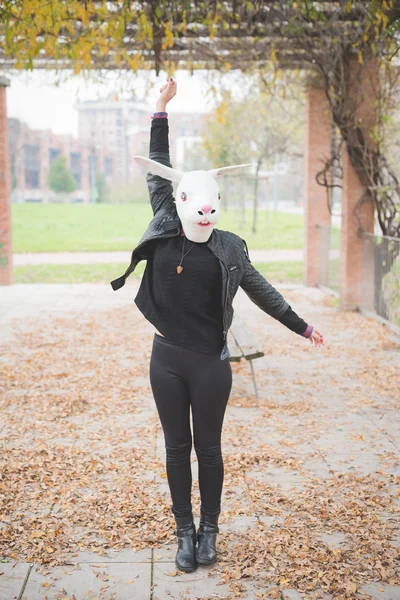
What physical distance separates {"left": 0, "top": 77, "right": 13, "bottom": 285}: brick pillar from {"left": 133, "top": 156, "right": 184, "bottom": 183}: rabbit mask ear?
12192 mm

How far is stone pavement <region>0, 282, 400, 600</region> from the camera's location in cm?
365

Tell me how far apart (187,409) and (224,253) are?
787mm

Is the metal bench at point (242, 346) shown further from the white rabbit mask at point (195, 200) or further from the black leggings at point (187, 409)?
the white rabbit mask at point (195, 200)

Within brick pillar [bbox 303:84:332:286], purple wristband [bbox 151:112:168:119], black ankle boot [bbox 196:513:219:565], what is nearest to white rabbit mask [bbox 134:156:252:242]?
purple wristband [bbox 151:112:168:119]

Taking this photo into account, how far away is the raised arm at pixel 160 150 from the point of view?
384 cm

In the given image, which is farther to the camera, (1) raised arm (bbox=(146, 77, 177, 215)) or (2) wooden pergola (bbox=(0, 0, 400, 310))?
(2) wooden pergola (bbox=(0, 0, 400, 310))

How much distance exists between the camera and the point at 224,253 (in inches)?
144

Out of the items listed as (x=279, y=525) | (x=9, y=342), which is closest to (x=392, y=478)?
(x=279, y=525)

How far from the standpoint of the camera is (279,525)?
432 cm

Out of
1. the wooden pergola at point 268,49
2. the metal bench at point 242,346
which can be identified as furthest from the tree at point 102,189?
the metal bench at point 242,346

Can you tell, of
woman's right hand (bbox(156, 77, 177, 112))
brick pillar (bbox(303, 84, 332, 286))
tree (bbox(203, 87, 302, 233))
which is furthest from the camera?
tree (bbox(203, 87, 302, 233))

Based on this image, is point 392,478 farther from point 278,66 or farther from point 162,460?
point 278,66

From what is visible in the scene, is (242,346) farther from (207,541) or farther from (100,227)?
(100,227)

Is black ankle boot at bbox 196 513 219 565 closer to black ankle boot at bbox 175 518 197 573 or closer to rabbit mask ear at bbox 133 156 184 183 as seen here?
black ankle boot at bbox 175 518 197 573
